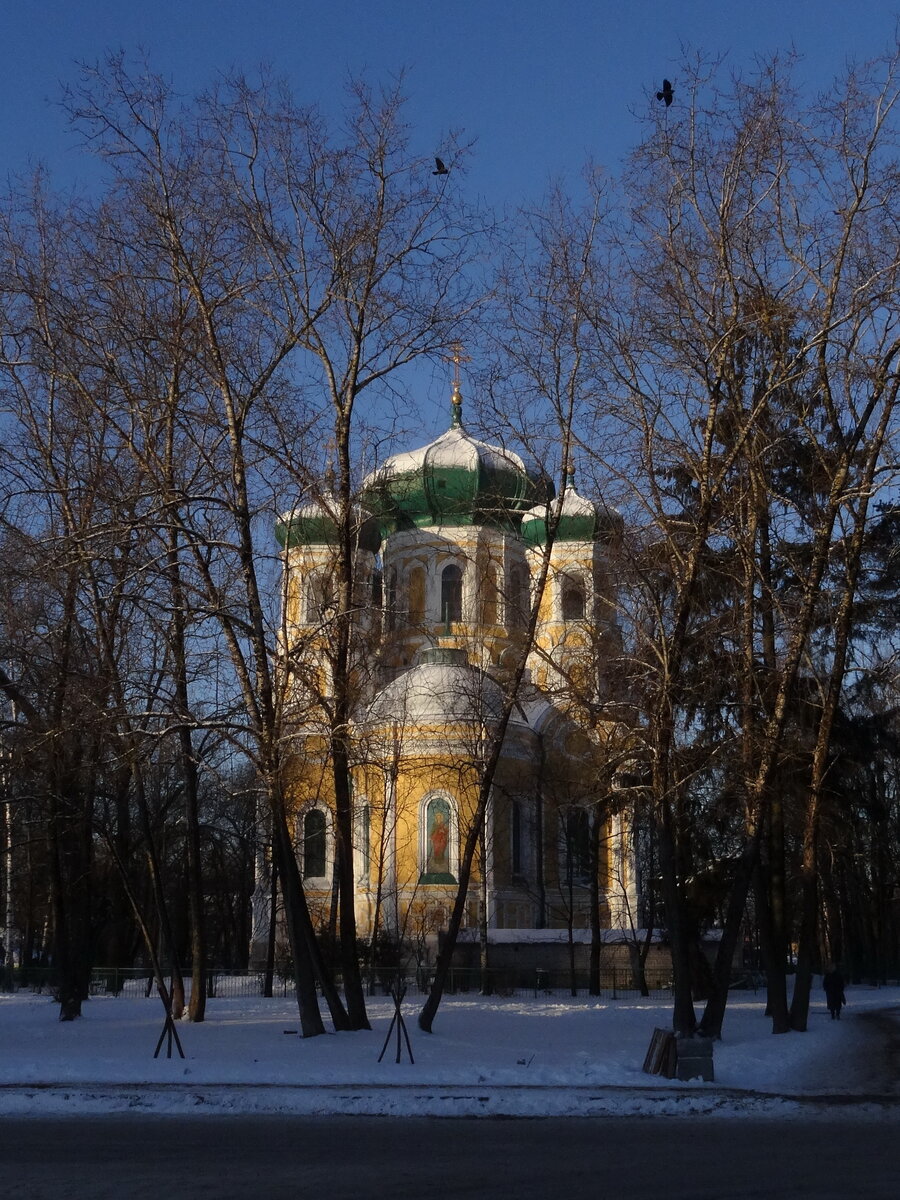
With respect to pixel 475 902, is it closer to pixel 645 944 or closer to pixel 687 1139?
pixel 645 944

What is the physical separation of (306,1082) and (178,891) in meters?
33.0

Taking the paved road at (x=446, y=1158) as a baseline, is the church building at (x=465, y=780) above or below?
above

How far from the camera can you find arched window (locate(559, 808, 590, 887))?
105 feet

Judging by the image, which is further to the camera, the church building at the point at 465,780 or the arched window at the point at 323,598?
the church building at the point at 465,780

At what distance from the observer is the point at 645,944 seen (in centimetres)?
3231

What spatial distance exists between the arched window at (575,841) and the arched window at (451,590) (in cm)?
776

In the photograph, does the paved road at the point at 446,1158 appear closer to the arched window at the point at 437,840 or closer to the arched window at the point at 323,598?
the arched window at the point at 323,598

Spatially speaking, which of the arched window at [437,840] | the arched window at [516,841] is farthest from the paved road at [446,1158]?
the arched window at [516,841]

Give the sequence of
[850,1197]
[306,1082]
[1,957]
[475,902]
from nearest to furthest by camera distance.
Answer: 1. [850,1197]
2. [306,1082]
3. [475,902]
4. [1,957]

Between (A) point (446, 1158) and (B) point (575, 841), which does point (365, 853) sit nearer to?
(B) point (575, 841)

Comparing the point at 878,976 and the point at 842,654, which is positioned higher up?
the point at 842,654

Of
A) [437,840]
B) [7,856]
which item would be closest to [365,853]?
[437,840]

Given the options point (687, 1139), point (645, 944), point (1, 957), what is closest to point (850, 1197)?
point (687, 1139)

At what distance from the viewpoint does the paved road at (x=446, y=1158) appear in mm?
8281
